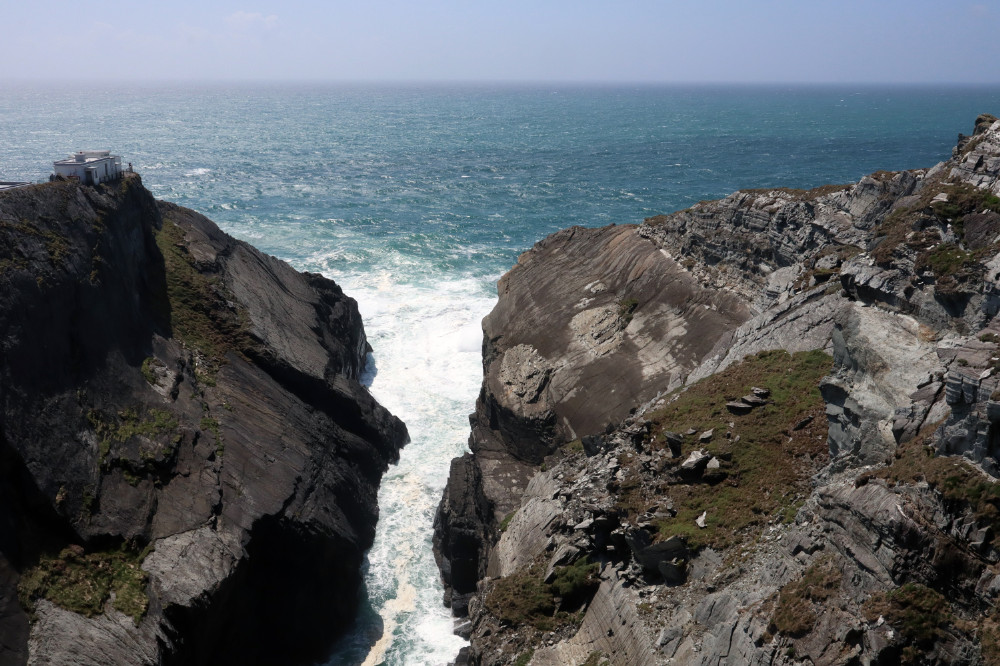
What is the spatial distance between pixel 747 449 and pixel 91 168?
1397 inches

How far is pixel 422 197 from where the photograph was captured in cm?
10494

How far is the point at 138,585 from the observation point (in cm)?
2380

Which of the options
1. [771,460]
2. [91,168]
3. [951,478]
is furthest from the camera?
[91,168]

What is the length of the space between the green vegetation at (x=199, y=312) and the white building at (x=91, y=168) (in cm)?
514

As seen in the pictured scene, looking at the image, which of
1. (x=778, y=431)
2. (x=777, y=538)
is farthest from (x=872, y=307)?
(x=777, y=538)

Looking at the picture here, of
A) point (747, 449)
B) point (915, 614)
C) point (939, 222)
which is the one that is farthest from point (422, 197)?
point (915, 614)

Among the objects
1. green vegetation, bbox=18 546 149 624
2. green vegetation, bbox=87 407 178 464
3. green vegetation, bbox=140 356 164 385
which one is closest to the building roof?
green vegetation, bbox=140 356 164 385

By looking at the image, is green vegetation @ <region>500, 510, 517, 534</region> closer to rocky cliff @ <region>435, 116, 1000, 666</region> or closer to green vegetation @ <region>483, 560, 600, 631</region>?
rocky cliff @ <region>435, 116, 1000, 666</region>

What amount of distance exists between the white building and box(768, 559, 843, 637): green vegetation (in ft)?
125

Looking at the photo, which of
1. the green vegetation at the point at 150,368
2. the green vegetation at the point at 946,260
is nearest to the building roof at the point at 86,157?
the green vegetation at the point at 150,368

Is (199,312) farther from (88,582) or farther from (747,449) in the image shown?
(747,449)

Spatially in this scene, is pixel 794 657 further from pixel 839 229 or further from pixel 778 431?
pixel 839 229

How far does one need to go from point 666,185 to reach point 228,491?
89.4 meters

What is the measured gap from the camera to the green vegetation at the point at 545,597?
2244 centimetres
